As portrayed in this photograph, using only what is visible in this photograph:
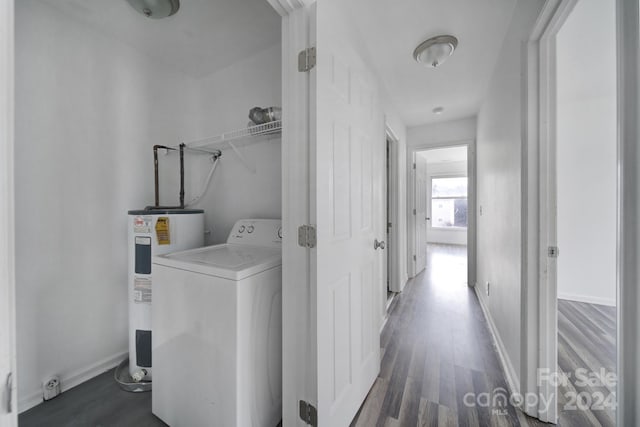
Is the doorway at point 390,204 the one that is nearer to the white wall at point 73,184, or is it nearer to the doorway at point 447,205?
the doorway at point 447,205

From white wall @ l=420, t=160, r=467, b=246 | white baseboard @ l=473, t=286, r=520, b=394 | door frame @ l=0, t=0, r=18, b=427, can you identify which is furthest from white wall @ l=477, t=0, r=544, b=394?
white wall @ l=420, t=160, r=467, b=246

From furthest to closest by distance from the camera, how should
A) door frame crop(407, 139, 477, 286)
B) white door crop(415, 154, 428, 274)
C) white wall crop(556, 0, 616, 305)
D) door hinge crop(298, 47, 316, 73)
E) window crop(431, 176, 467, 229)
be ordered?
1. window crop(431, 176, 467, 229)
2. white door crop(415, 154, 428, 274)
3. door frame crop(407, 139, 477, 286)
4. white wall crop(556, 0, 616, 305)
5. door hinge crop(298, 47, 316, 73)

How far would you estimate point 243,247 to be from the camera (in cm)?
160

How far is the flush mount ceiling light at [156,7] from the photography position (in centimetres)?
136

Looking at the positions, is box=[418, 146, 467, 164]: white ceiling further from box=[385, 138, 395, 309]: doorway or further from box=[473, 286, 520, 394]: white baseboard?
box=[473, 286, 520, 394]: white baseboard

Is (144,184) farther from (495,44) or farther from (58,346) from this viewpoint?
(495,44)

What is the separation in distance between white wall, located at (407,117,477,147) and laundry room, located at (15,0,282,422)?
2.52 metres

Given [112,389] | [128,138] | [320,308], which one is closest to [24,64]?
[128,138]

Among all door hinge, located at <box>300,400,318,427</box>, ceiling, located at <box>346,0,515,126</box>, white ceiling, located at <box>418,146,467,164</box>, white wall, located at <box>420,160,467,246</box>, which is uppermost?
white ceiling, located at <box>418,146,467,164</box>

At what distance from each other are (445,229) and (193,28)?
24.3ft

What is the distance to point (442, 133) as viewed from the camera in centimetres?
341

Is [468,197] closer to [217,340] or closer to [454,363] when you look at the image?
[454,363]

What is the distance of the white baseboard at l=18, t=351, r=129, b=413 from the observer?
1.33 metres

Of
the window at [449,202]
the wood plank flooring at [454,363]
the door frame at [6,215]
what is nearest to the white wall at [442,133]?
the wood plank flooring at [454,363]
